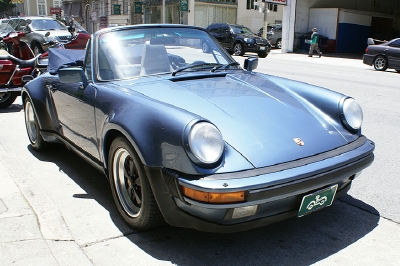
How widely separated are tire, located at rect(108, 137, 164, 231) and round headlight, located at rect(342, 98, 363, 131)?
5.28 ft

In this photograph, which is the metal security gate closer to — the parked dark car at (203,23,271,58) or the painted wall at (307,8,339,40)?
the painted wall at (307,8,339,40)

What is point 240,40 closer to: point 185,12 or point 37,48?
point 37,48

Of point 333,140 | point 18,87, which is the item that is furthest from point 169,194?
point 18,87

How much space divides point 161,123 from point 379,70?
52.6 feet

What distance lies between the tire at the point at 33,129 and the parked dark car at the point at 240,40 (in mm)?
17008

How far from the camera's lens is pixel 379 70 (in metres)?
16.9

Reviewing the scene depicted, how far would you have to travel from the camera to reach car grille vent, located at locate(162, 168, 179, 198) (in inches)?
103

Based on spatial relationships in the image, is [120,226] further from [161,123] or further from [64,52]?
[64,52]

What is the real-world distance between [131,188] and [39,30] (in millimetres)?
14613

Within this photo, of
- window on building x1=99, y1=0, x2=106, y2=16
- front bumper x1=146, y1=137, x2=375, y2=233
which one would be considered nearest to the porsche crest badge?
front bumper x1=146, y1=137, x2=375, y2=233

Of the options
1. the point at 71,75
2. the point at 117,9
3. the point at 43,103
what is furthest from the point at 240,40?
the point at 117,9

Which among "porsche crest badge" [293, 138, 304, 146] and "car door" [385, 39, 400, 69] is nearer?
"porsche crest badge" [293, 138, 304, 146]

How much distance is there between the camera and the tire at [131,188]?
2887mm

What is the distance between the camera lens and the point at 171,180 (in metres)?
2.62
